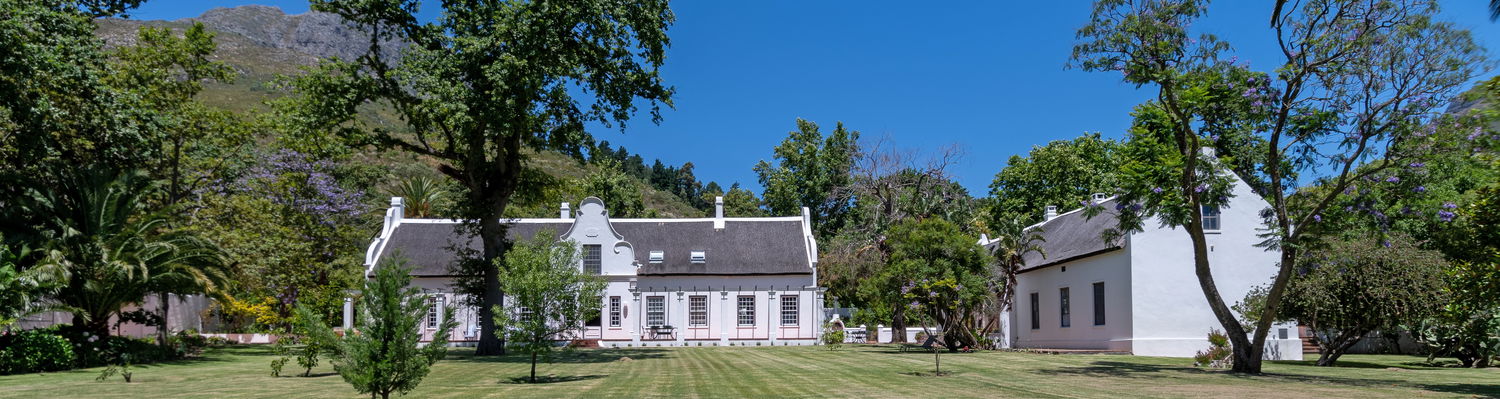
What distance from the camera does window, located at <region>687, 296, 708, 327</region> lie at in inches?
1702

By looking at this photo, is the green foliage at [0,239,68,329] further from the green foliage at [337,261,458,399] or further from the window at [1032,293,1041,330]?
the window at [1032,293,1041,330]

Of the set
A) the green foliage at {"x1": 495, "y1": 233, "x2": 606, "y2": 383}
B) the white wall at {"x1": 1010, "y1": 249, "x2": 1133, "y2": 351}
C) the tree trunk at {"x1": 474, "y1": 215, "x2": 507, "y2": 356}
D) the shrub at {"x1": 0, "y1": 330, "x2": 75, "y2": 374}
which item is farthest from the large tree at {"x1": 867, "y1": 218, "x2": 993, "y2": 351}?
the shrub at {"x1": 0, "y1": 330, "x2": 75, "y2": 374}

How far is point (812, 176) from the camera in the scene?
181 ft

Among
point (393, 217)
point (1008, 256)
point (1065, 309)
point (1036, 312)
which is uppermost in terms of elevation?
point (393, 217)

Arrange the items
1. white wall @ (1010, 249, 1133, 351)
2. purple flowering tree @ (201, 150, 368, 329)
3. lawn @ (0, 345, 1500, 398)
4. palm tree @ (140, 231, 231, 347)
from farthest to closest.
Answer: purple flowering tree @ (201, 150, 368, 329) → white wall @ (1010, 249, 1133, 351) → palm tree @ (140, 231, 231, 347) → lawn @ (0, 345, 1500, 398)

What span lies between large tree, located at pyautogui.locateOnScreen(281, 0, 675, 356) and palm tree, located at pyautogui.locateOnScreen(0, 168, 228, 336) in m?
4.24

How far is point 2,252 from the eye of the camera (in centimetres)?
1939

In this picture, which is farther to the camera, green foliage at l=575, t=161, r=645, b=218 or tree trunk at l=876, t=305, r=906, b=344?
green foliage at l=575, t=161, r=645, b=218

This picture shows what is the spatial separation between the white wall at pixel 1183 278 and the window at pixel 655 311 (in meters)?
22.2

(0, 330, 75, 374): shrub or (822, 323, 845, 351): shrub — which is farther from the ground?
(0, 330, 75, 374): shrub

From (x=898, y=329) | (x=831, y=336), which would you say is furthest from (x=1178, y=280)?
(x=898, y=329)

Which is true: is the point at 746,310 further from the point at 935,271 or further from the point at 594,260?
the point at 935,271

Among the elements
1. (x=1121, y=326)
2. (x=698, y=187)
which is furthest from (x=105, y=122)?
(x=698, y=187)

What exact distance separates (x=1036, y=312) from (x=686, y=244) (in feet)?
55.6
